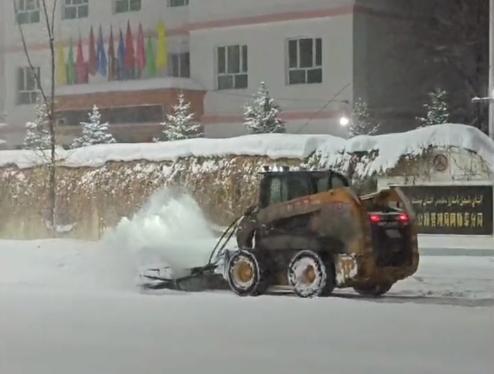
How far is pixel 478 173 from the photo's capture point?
24.2m

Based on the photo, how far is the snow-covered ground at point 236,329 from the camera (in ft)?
34.9

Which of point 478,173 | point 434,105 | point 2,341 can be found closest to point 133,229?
point 478,173

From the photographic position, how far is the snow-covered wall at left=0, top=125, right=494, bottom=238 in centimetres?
2473

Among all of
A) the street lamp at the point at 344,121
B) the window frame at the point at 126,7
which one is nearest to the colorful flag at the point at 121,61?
the window frame at the point at 126,7

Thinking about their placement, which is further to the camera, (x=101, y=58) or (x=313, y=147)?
(x=101, y=58)

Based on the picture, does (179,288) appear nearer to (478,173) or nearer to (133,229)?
(133,229)

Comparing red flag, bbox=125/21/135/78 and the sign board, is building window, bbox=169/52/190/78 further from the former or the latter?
the sign board

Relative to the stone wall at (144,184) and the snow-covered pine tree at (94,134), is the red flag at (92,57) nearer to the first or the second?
the snow-covered pine tree at (94,134)

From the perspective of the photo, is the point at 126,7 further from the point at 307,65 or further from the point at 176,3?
the point at 307,65

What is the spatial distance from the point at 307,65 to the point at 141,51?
8036mm

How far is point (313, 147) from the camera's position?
85.4 ft

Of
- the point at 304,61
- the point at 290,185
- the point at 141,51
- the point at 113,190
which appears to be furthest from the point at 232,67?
the point at 290,185

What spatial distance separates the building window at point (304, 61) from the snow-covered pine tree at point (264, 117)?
2.80 m

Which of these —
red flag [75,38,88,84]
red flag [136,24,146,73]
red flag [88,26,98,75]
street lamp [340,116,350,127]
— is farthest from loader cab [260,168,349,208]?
red flag [75,38,88,84]
